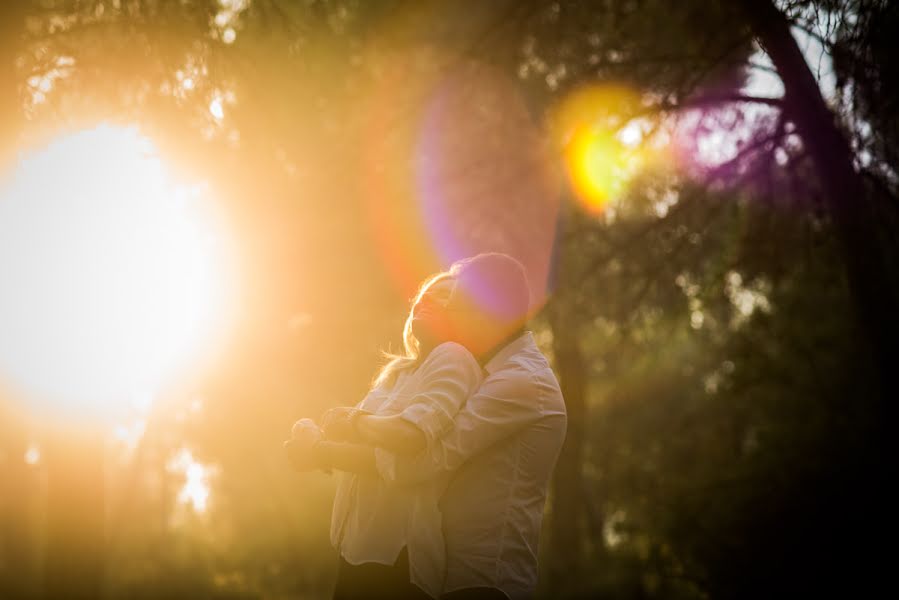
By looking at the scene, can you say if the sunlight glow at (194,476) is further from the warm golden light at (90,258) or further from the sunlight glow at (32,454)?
the warm golden light at (90,258)

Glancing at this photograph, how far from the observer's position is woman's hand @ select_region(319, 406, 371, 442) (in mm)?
3279

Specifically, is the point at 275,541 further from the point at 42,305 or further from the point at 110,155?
the point at 110,155

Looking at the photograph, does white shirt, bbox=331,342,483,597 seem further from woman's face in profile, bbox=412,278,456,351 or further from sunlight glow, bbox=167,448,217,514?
sunlight glow, bbox=167,448,217,514

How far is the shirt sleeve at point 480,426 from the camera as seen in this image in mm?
3172

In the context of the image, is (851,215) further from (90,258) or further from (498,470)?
(90,258)

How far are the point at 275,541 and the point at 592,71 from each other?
13.8 meters

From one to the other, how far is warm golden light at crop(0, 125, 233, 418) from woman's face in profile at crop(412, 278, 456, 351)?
4.34 meters

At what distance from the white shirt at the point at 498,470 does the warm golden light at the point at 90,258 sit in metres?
4.74

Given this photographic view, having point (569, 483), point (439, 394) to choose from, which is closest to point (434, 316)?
point (439, 394)

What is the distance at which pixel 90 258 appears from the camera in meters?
8.44

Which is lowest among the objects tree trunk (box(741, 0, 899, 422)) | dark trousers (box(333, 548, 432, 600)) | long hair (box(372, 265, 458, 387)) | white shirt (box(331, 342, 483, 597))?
dark trousers (box(333, 548, 432, 600))

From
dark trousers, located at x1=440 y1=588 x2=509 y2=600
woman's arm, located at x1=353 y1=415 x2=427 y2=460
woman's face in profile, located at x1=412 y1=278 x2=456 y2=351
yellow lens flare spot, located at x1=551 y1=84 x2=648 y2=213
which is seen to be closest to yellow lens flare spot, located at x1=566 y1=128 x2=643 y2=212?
yellow lens flare spot, located at x1=551 y1=84 x2=648 y2=213

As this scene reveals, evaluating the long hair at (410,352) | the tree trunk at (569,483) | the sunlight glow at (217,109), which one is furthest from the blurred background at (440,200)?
the tree trunk at (569,483)

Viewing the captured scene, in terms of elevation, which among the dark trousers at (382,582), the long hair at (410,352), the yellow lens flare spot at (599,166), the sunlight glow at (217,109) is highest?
the yellow lens flare spot at (599,166)
